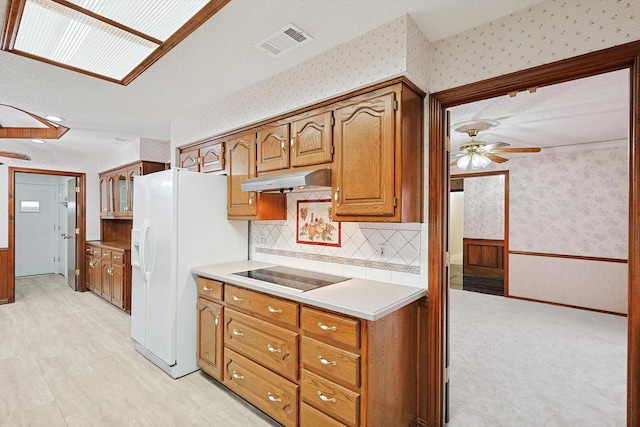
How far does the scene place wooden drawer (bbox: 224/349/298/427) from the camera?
76.2 inches

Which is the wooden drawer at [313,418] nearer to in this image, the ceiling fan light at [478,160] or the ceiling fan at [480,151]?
the ceiling fan at [480,151]

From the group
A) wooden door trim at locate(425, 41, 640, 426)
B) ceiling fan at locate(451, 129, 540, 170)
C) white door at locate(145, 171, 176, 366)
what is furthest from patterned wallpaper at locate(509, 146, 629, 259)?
white door at locate(145, 171, 176, 366)

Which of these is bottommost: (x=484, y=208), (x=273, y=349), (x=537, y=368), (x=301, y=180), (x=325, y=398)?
(x=537, y=368)

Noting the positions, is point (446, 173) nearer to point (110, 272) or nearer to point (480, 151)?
point (480, 151)

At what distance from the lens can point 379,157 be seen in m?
1.91

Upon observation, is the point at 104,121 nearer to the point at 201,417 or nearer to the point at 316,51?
the point at 316,51

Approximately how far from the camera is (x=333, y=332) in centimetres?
171

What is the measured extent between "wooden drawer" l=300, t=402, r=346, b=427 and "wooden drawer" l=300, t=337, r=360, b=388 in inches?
8.8

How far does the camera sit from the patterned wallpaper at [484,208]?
21.1 feet

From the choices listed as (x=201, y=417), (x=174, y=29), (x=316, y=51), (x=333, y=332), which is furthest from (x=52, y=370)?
(x=316, y=51)

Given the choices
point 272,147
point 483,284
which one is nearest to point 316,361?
point 272,147

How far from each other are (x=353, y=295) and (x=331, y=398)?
564mm

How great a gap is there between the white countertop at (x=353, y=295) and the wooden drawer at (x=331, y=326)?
0.05 metres

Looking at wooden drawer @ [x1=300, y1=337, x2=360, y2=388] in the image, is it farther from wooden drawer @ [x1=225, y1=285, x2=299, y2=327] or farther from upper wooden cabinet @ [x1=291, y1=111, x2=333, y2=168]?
upper wooden cabinet @ [x1=291, y1=111, x2=333, y2=168]
